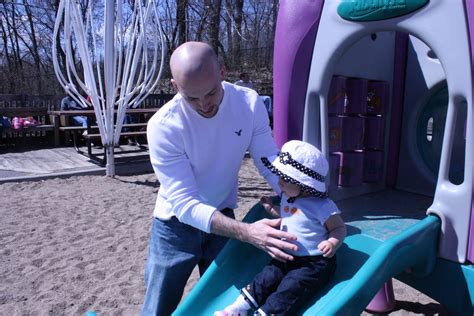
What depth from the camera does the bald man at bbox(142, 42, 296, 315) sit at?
5.12 ft

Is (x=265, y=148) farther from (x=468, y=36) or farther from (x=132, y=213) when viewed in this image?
(x=132, y=213)

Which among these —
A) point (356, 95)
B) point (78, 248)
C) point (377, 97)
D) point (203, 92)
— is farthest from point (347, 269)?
point (78, 248)

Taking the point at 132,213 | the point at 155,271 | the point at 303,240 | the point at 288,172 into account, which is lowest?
the point at 132,213

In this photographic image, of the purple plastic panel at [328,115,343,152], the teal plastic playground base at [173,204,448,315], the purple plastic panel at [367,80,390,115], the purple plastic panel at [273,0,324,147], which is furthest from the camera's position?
the purple plastic panel at [367,80,390,115]

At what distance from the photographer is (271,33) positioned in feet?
44.4

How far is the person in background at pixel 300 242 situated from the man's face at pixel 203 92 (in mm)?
319

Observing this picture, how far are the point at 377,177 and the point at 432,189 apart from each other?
376mm

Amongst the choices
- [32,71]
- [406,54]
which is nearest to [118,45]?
[406,54]

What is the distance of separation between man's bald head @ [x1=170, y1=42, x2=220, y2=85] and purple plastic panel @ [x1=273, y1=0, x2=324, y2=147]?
113cm

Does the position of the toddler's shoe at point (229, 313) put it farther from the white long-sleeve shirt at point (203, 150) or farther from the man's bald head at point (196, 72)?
the man's bald head at point (196, 72)

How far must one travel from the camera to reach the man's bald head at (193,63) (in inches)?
58.1

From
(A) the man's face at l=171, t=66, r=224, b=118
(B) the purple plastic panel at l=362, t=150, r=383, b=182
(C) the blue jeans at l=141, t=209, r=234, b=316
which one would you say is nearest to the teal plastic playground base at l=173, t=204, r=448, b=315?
(C) the blue jeans at l=141, t=209, r=234, b=316

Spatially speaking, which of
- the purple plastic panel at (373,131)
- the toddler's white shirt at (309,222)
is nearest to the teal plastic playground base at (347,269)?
the toddler's white shirt at (309,222)

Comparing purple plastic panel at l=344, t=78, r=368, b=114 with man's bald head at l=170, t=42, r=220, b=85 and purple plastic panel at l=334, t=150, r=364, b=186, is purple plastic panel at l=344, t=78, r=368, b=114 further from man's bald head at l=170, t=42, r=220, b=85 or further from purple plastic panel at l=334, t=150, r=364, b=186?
man's bald head at l=170, t=42, r=220, b=85
